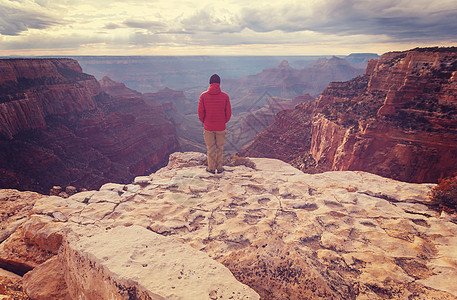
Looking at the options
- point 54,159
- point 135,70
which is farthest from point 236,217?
point 135,70

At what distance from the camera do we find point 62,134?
30.2 m

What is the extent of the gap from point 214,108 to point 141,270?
14.2 ft

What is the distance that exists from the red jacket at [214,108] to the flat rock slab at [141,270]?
11.7ft

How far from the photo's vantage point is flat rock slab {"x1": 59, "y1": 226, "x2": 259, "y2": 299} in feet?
6.81

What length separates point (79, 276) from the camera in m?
2.63

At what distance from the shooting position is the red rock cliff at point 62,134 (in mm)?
23109

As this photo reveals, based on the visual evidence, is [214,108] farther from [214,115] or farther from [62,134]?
[62,134]

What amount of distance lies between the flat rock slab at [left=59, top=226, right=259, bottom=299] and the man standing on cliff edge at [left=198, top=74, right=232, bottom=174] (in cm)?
337

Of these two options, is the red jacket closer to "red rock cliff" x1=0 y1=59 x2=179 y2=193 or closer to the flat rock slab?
the flat rock slab

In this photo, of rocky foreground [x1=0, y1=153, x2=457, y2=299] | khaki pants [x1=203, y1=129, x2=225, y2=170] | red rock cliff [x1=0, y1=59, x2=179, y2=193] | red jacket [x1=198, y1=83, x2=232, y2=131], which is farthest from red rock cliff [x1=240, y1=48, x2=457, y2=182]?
red rock cliff [x1=0, y1=59, x2=179, y2=193]

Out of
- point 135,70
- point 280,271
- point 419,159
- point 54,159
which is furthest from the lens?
point 135,70

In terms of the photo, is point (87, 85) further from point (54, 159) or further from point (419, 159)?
point (419, 159)

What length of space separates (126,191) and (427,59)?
71.6ft

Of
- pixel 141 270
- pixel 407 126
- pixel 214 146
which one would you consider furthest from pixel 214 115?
pixel 407 126
